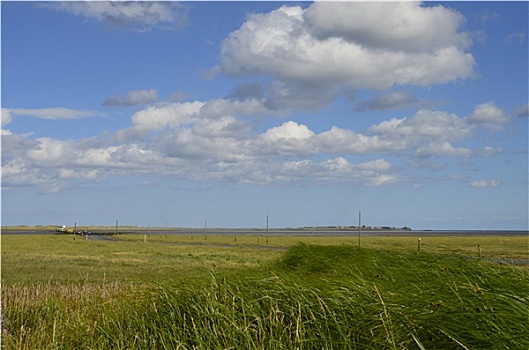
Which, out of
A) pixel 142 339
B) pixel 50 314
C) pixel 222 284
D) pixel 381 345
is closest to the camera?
pixel 381 345

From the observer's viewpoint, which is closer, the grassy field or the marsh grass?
the grassy field

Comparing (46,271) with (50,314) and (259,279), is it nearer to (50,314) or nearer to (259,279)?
(50,314)

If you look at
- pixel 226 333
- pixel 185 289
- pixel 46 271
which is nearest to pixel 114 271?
pixel 46 271

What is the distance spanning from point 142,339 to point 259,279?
7.16 feet

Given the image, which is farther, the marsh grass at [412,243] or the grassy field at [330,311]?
the marsh grass at [412,243]

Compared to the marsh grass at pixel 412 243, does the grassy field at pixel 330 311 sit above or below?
above

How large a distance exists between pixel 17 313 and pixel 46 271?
60.5 feet

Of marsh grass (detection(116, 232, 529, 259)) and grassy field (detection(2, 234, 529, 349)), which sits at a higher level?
grassy field (detection(2, 234, 529, 349))

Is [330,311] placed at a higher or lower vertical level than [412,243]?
higher

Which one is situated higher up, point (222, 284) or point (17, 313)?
point (222, 284)

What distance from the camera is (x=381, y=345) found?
6.89 metres

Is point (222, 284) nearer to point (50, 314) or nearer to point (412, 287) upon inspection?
point (412, 287)

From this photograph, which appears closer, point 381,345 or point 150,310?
point 381,345

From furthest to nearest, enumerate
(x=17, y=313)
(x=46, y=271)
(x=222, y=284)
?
(x=46, y=271), (x=17, y=313), (x=222, y=284)
